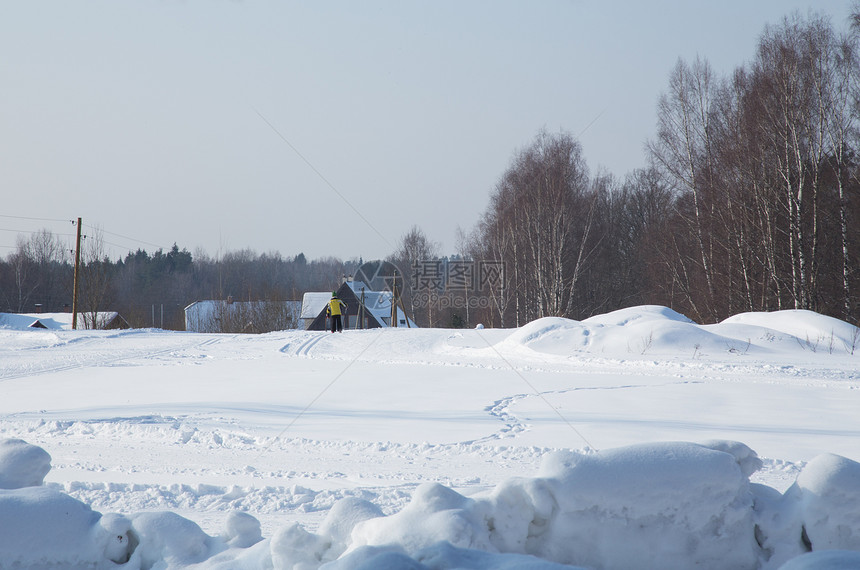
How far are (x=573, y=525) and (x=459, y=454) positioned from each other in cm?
314

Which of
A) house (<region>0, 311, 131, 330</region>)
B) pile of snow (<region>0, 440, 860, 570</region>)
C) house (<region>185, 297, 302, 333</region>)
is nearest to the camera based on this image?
pile of snow (<region>0, 440, 860, 570</region>)

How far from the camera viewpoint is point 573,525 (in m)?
3.14

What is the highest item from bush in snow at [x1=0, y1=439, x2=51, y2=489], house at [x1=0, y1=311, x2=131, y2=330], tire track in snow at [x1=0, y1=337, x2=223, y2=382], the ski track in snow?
house at [x1=0, y1=311, x2=131, y2=330]

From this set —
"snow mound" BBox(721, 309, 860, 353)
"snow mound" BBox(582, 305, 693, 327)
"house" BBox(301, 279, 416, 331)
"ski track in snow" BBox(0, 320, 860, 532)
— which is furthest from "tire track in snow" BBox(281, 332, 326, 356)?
"house" BBox(301, 279, 416, 331)

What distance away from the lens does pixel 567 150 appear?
33.4 metres

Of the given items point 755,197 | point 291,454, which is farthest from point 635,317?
point 291,454

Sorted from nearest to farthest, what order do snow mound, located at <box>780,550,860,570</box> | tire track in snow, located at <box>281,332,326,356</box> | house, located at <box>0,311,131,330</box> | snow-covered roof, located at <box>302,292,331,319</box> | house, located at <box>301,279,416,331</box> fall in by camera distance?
snow mound, located at <box>780,550,860,570</box> → tire track in snow, located at <box>281,332,326,356</box> → house, located at <box>0,311,131,330</box> → house, located at <box>301,279,416,331</box> → snow-covered roof, located at <box>302,292,331,319</box>

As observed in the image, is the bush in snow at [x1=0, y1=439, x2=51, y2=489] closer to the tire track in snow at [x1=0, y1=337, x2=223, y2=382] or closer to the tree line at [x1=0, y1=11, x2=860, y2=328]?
the tire track in snow at [x1=0, y1=337, x2=223, y2=382]

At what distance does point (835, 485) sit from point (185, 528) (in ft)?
10.6

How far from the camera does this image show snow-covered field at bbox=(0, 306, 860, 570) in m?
3.14

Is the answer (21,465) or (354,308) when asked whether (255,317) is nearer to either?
(354,308)

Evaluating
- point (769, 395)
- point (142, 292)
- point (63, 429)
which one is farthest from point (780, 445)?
point (142, 292)

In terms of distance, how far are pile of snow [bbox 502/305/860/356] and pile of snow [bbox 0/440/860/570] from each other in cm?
1135

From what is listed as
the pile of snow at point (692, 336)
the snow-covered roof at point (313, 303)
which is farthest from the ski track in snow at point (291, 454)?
the snow-covered roof at point (313, 303)
